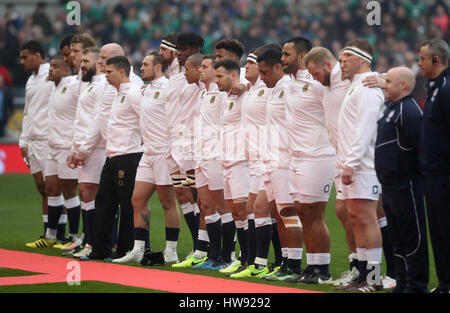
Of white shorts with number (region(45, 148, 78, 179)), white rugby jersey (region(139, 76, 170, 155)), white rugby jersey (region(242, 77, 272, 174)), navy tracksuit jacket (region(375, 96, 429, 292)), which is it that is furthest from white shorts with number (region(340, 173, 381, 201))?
white shorts with number (region(45, 148, 78, 179))

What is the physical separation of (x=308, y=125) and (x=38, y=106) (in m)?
5.14

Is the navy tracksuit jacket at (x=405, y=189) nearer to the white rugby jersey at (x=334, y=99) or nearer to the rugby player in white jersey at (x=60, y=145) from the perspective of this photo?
the white rugby jersey at (x=334, y=99)

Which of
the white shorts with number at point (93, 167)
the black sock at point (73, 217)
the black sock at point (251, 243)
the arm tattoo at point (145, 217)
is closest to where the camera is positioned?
the black sock at point (251, 243)

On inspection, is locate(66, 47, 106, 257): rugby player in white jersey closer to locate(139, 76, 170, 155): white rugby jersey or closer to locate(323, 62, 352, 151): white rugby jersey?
locate(139, 76, 170, 155): white rugby jersey

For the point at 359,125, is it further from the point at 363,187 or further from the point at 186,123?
the point at 186,123

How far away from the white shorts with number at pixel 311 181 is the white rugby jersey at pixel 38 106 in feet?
16.2

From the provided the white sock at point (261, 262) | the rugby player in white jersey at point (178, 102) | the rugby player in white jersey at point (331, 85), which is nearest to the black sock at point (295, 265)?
the white sock at point (261, 262)

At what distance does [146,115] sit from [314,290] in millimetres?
3336

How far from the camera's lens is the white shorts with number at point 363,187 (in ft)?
27.0

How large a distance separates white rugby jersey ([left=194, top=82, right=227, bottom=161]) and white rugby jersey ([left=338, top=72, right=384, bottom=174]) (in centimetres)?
209

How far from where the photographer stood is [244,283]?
8.77 m

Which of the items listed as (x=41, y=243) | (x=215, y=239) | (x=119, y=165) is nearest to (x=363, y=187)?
(x=215, y=239)

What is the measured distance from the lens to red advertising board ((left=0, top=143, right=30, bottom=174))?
74.3 ft

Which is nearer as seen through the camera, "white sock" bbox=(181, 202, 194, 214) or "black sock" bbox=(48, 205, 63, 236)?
"white sock" bbox=(181, 202, 194, 214)
